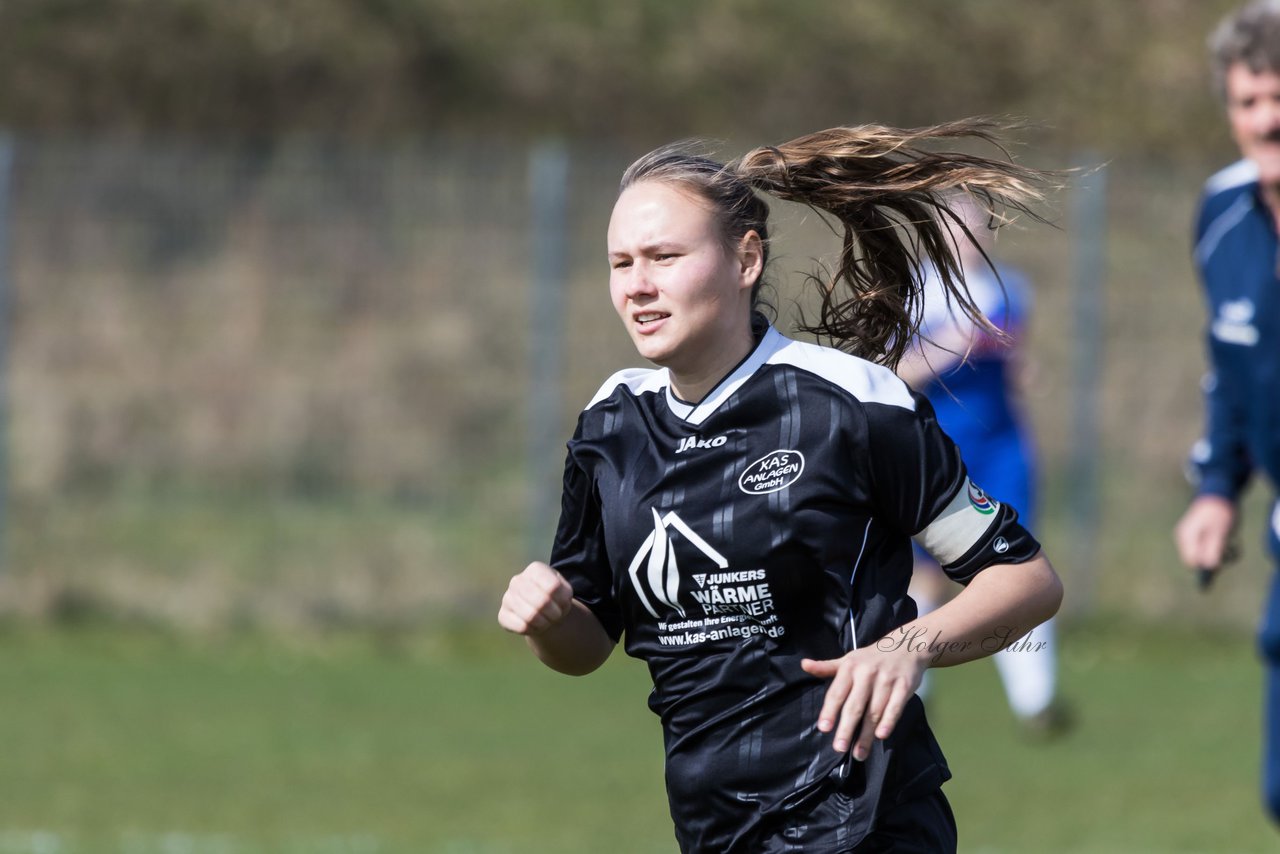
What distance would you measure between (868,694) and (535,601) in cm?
52

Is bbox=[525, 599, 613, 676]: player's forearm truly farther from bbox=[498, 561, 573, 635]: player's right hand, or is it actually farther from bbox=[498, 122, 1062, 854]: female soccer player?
bbox=[498, 561, 573, 635]: player's right hand

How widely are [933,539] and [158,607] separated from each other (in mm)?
9097

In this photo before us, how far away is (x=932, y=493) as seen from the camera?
3.00 m

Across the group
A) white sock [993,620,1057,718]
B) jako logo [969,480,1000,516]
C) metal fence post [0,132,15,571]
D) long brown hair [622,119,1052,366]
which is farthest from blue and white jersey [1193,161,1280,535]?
metal fence post [0,132,15,571]

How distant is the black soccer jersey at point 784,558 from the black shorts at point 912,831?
0.08 ft

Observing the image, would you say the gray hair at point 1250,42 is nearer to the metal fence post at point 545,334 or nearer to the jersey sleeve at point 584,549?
the jersey sleeve at point 584,549

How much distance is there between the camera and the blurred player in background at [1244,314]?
14.5 ft

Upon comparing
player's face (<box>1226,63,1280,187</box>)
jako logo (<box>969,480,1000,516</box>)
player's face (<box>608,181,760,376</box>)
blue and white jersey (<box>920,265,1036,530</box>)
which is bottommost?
jako logo (<box>969,480,1000,516</box>)

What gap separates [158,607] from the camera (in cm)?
1145

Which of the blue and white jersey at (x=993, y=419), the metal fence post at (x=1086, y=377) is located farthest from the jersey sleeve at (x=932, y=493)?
the metal fence post at (x=1086, y=377)

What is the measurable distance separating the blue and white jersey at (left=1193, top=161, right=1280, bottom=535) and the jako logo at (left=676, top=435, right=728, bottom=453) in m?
2.12

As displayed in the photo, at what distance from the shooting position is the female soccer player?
2.99 metres

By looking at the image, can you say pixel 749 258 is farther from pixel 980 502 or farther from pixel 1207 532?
pixel 1207 532

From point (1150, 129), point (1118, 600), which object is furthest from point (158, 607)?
point (1150, 129)
